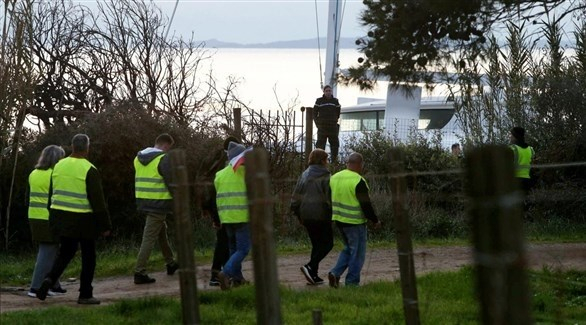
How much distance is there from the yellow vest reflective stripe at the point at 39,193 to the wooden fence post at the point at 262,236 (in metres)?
8.07

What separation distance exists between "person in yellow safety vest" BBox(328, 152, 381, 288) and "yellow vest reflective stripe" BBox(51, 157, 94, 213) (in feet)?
9.35

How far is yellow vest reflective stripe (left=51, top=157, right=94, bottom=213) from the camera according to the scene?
489 inches

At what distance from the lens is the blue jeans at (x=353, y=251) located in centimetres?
1370

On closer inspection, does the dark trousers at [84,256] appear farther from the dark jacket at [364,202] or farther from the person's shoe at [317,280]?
the dark jacket at [364,202]

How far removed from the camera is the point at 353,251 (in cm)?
1370

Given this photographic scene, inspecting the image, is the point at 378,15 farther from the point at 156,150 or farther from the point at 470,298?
the point at 470,298

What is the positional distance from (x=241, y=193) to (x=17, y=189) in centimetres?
841

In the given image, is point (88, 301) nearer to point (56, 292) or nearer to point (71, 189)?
point (71, 189)

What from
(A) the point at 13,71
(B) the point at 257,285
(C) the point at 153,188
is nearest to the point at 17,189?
(A) the point at 13,71

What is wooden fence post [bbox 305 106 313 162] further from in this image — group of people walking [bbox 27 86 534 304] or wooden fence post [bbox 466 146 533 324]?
wooden fence post [bbox 466 146 533 324]

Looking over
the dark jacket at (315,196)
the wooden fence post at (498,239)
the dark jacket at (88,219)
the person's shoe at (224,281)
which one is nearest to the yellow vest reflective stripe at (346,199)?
the dark jacket at (315,196)

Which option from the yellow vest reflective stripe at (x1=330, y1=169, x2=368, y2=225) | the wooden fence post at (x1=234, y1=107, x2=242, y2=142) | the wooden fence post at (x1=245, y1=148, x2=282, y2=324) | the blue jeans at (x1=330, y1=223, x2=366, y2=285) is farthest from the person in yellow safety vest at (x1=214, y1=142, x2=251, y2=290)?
the wooden fence post at (x1=234, y1=107, x2=242, y2=142)

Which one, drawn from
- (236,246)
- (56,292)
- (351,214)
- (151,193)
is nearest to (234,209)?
(236,246)

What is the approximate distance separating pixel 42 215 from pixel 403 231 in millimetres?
6984
